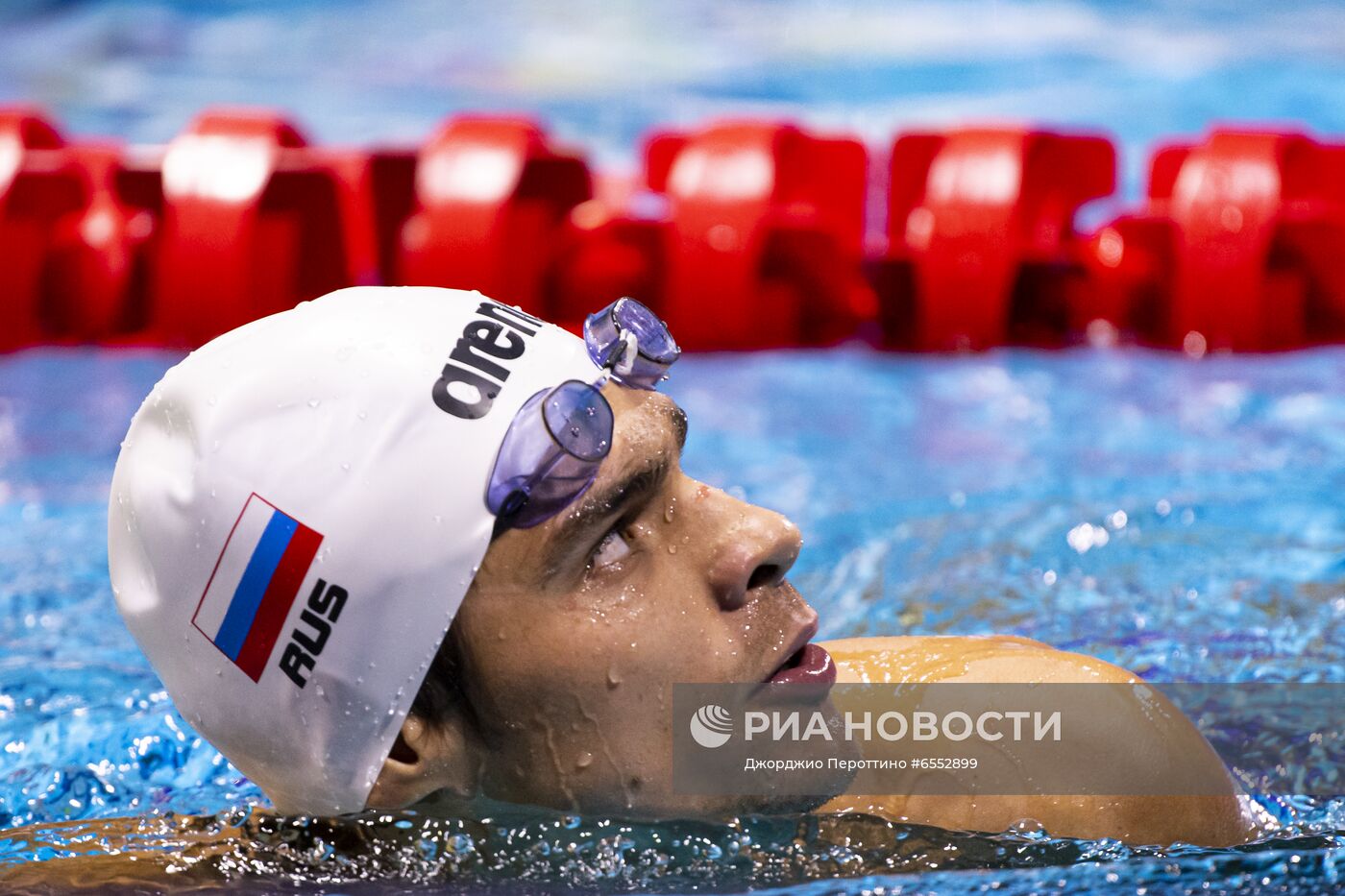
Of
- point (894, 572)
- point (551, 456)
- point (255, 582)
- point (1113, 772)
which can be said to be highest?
point (551, 456)

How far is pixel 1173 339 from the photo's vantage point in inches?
223

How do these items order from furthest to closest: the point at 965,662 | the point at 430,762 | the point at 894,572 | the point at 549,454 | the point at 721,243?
the point at 721,243
the point at 894,572
the point at 965,662
the point at 430,762
the point at 549,454

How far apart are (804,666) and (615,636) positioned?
23 centimetres

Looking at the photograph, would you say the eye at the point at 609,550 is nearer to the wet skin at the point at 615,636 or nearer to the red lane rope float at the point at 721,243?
the wet skin at the point at 615,636

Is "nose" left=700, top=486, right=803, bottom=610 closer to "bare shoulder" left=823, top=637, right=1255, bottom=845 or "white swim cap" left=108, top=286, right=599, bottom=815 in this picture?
"white swim cap" left=108, top=286, right=599, bottom=815

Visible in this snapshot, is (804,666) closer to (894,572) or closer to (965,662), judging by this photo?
(965,662)

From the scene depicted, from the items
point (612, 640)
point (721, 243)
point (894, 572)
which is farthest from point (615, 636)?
point (721, 243)

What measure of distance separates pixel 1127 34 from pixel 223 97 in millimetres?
6846

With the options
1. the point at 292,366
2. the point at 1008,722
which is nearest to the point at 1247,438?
the point at 1008,722

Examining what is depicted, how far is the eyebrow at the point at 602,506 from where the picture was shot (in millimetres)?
1631

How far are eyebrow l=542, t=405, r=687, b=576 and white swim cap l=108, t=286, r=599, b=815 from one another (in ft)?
0.25

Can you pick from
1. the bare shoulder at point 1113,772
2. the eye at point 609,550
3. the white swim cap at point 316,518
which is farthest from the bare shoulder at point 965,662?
the white swim cap at point 316,518

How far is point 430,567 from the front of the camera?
1621mm

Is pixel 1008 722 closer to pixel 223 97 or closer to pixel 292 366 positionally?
pixel 292 366
